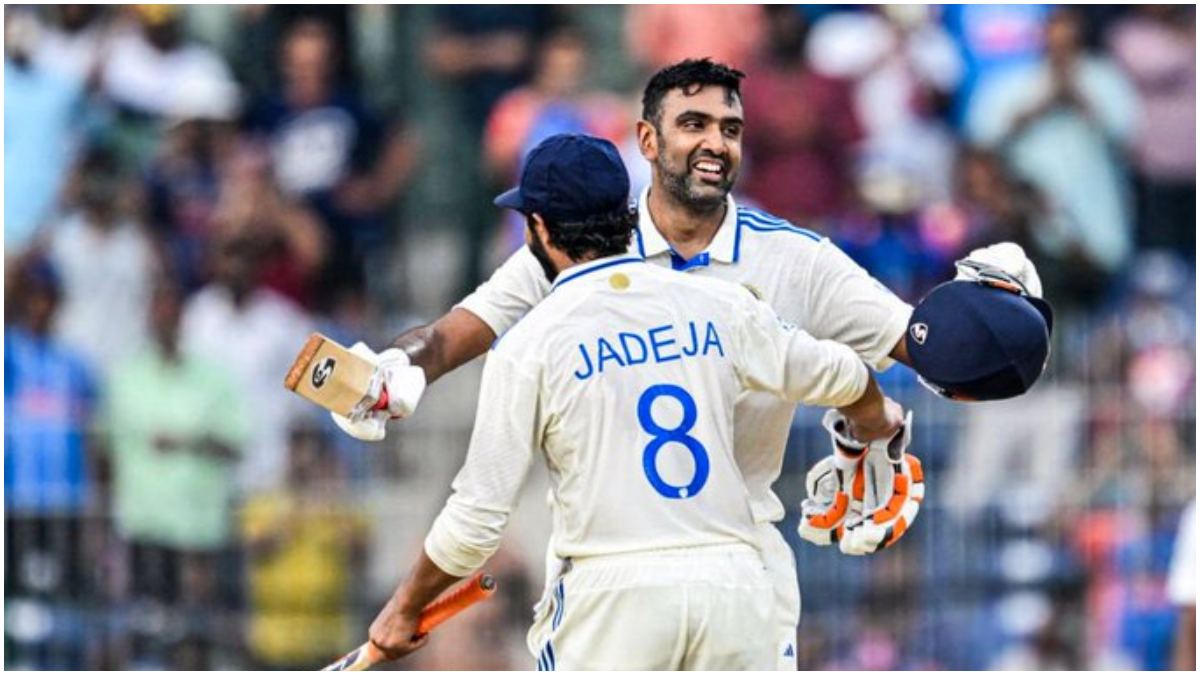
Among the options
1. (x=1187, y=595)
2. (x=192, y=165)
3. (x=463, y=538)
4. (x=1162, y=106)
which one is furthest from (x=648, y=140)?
(x=1162, y=106)

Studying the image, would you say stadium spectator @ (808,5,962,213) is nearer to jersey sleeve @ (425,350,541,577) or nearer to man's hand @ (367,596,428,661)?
man's hand @ (367,596,428,661)

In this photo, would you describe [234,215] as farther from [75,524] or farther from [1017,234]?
[1017,234]

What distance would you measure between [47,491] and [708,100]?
7.20 m

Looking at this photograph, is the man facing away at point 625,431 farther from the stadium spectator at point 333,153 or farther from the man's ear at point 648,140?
the stadium spectator at point 333,153

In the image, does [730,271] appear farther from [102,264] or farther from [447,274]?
[102,264]

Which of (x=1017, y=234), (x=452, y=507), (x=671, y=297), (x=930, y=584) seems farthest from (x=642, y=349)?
(x=1017, y=234)

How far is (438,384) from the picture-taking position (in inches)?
587

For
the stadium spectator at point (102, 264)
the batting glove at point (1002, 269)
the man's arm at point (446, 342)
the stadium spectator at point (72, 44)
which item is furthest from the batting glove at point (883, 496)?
the stadium spectator at point (72, 44)

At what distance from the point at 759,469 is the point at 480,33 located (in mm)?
7426

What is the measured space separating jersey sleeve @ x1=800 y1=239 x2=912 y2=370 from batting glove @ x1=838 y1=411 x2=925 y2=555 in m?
0.27

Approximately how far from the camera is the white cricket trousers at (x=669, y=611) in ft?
24.8

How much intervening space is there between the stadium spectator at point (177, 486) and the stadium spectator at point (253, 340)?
0.31 feet

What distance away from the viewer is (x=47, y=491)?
47.8 feet

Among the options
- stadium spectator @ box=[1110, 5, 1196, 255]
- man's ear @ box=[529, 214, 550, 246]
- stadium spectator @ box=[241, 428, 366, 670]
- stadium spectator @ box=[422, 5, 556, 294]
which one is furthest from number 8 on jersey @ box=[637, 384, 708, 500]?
stadium spectator @ box=[1110, 5, 1196, 255]
